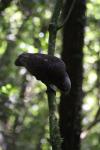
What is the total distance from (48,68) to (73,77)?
4.91ft

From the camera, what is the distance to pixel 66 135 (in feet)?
11.2

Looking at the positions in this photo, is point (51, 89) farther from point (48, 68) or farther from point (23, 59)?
point (23, 59)

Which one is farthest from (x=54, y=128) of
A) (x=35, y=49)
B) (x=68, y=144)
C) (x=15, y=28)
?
(x=15, y=28)

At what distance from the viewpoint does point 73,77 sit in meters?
3.55

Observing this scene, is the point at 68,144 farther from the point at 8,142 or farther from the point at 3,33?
the point at 8,142

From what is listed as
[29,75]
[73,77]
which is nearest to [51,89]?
[73,77]

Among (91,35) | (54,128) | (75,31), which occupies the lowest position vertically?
(54,128)

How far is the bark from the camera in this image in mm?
3426

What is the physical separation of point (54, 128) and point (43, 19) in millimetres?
5016

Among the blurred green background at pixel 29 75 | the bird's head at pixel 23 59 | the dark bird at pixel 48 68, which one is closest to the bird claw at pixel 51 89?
the dark bird at pixel 48 68

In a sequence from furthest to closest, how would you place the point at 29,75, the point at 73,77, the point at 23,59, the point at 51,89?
1. the point at 29,75
2. the point at 73,77
3. the point at 23,59
4. the point at 51,89

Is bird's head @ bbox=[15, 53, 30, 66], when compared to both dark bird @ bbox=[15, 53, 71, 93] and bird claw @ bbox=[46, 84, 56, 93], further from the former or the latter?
bird claw @ bbox=[46, 84, 56, 93]

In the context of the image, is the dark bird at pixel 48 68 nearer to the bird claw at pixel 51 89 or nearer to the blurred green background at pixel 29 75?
the bird claw at pixel 51 89

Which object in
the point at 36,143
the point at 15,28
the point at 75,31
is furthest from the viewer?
the point at 36,143
